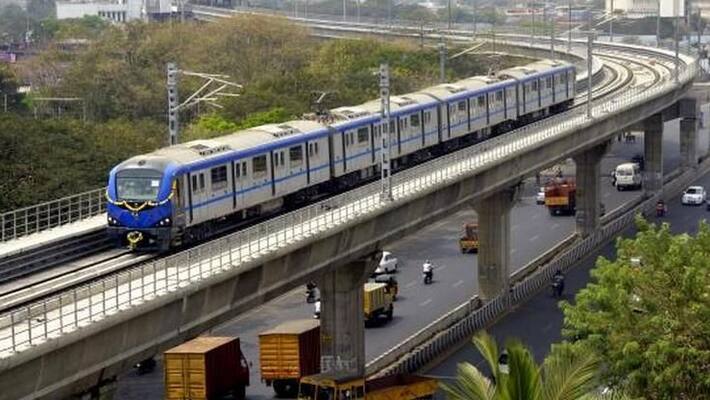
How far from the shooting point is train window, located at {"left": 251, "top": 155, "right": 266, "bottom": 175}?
5016 centimetres

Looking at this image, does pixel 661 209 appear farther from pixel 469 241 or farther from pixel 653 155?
pixel 469 241

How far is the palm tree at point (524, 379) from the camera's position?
2105 cm

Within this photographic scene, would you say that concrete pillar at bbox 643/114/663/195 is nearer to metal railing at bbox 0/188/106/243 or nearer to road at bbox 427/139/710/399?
road at bbox 427/139/710/399

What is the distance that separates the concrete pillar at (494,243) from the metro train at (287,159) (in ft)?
11.2

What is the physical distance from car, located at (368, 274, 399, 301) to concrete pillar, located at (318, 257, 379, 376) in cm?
1041

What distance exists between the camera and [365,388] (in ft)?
154

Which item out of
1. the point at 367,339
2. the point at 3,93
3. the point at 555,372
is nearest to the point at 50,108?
the point at 3,93

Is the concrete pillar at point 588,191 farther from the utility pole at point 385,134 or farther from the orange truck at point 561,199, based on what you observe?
the utility pole at point 385,134

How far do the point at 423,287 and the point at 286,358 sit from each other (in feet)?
64.5

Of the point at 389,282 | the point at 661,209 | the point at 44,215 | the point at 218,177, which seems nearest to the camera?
the point at 218,177

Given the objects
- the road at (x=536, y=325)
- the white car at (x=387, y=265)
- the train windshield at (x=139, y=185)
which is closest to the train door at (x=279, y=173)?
the train windshield at (x=139, y=185)

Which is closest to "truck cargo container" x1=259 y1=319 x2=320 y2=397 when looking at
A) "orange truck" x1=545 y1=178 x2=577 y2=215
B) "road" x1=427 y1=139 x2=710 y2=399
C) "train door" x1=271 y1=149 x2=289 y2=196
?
"road" x1=427 y1=139 x2=710 y2=399

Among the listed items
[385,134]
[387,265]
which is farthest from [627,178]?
[385,134]

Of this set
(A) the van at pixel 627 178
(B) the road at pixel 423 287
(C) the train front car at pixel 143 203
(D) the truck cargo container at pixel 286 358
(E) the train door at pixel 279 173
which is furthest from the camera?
(A) the van at pixel 627 178
